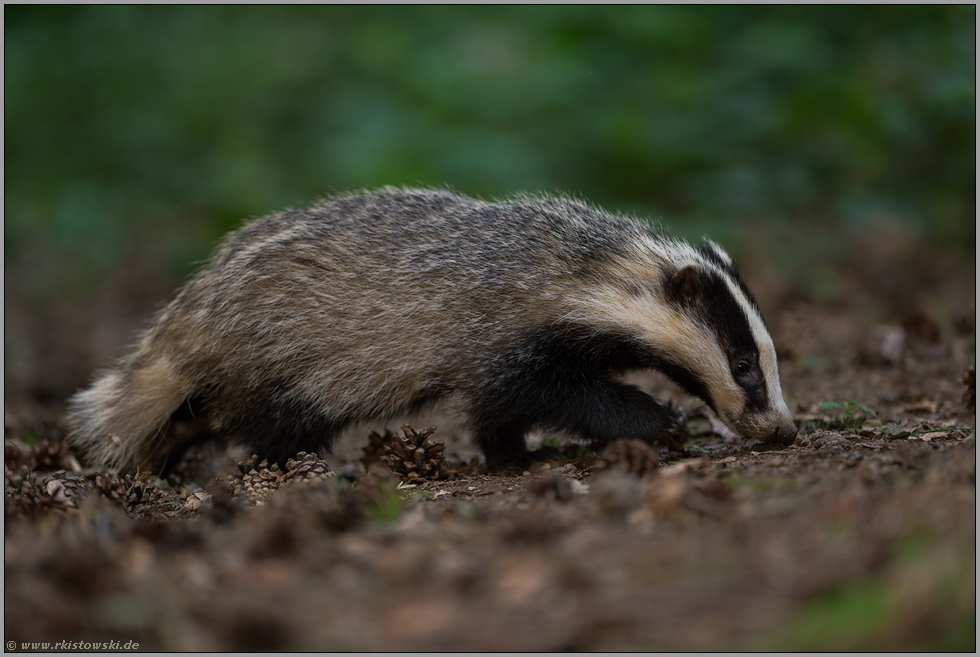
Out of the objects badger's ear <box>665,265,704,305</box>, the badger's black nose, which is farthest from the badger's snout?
badger's ear <box>665,265,704,305</box>

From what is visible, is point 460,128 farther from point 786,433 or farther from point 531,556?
point 531,556

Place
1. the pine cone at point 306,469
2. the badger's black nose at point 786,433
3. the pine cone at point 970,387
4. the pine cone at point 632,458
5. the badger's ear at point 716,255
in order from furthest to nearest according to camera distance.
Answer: the pine cone at point 970,387, the badger's ear at point 716,255, the badger's black nose at point 786,433, the pine cone at point 306,469, the pine cone at point 632,458

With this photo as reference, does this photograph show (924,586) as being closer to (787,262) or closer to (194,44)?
(787,262)

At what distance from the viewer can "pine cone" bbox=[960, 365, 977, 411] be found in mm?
6191

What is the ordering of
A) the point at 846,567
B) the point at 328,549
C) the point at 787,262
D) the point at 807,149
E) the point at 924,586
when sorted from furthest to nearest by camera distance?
1. the point at 807,149
2. the point at 787,262
3. the point at 328,549
4. the point at 846,567
5. the point at 924,586

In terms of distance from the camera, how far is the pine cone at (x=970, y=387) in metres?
6.19

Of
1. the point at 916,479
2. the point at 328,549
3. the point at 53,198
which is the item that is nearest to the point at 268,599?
the point at 328,549

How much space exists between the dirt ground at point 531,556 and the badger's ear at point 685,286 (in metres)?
0.93

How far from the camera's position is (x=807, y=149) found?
12.5 meters

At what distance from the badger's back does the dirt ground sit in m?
0.61

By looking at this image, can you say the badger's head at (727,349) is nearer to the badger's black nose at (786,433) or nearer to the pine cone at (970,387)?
the badger's black nose at (786,433)

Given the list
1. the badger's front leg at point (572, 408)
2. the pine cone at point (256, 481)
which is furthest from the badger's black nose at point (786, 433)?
the pine cone at point (256, 481)

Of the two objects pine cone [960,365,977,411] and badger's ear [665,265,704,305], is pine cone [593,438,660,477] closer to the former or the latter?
badger's ear [665,265,704,305]

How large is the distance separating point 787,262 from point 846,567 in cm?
834
